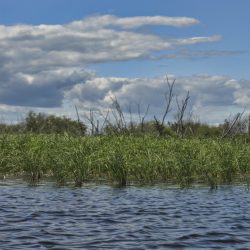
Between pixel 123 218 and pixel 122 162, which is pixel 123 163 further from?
pixel 123 218

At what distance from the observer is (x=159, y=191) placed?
1648cm

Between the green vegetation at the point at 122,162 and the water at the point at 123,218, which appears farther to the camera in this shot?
the green vegetation at the point at 122,162

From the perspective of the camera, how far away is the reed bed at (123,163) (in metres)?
18.3

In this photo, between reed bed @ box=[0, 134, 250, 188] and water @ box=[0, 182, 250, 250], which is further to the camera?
reed bed @ box=[0, 134, 250, 188]

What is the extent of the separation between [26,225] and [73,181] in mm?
8391

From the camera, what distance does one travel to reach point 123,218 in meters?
11.6

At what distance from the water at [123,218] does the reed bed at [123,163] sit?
1520 millimetres

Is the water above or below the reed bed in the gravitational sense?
below

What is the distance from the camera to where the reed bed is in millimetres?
18328

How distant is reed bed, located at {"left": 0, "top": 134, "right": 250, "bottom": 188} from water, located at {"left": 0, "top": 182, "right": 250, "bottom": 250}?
4.99 ft

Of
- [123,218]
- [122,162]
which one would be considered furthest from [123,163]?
[123,218]

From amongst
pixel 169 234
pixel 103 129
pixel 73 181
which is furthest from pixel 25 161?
pixel 103 129

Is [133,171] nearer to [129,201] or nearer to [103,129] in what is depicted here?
[129,201]

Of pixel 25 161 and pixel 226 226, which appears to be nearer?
pixel 226 226
